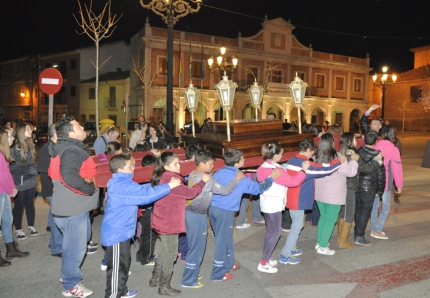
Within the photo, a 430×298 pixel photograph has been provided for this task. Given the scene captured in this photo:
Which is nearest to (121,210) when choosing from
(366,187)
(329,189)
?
(329,189)

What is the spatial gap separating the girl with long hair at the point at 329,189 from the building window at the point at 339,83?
36.3 meters

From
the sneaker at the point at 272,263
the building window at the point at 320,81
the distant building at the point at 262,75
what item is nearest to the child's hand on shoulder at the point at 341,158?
the sneaker at the point at 272,263

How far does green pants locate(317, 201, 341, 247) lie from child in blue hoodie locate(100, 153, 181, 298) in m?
2.67

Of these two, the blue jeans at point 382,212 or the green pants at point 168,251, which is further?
the blue jeans at point 382,212

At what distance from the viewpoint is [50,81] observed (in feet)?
23.6

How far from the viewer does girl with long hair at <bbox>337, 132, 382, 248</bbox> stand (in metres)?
5.53

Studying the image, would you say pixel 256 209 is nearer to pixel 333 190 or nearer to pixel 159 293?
pixel 333 190

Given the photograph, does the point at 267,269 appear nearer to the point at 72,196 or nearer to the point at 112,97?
the point at 72,196

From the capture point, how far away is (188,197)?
3.92 metres

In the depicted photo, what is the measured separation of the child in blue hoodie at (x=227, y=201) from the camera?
4438 mm

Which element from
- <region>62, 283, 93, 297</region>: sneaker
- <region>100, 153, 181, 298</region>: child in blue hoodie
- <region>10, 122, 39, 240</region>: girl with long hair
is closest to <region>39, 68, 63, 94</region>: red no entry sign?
<region>10, 122, 39, 240</region>: girl with long hair

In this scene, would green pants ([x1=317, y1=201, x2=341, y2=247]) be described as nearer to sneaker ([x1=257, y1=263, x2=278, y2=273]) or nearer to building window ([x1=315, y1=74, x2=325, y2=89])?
sneaker ([x1=257, y1=263, x2=278, y2=273])

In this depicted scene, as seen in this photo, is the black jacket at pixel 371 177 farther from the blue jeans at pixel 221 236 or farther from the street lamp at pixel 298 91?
the blue jeans at pixel 221 236

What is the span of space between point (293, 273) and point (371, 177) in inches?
79.6
